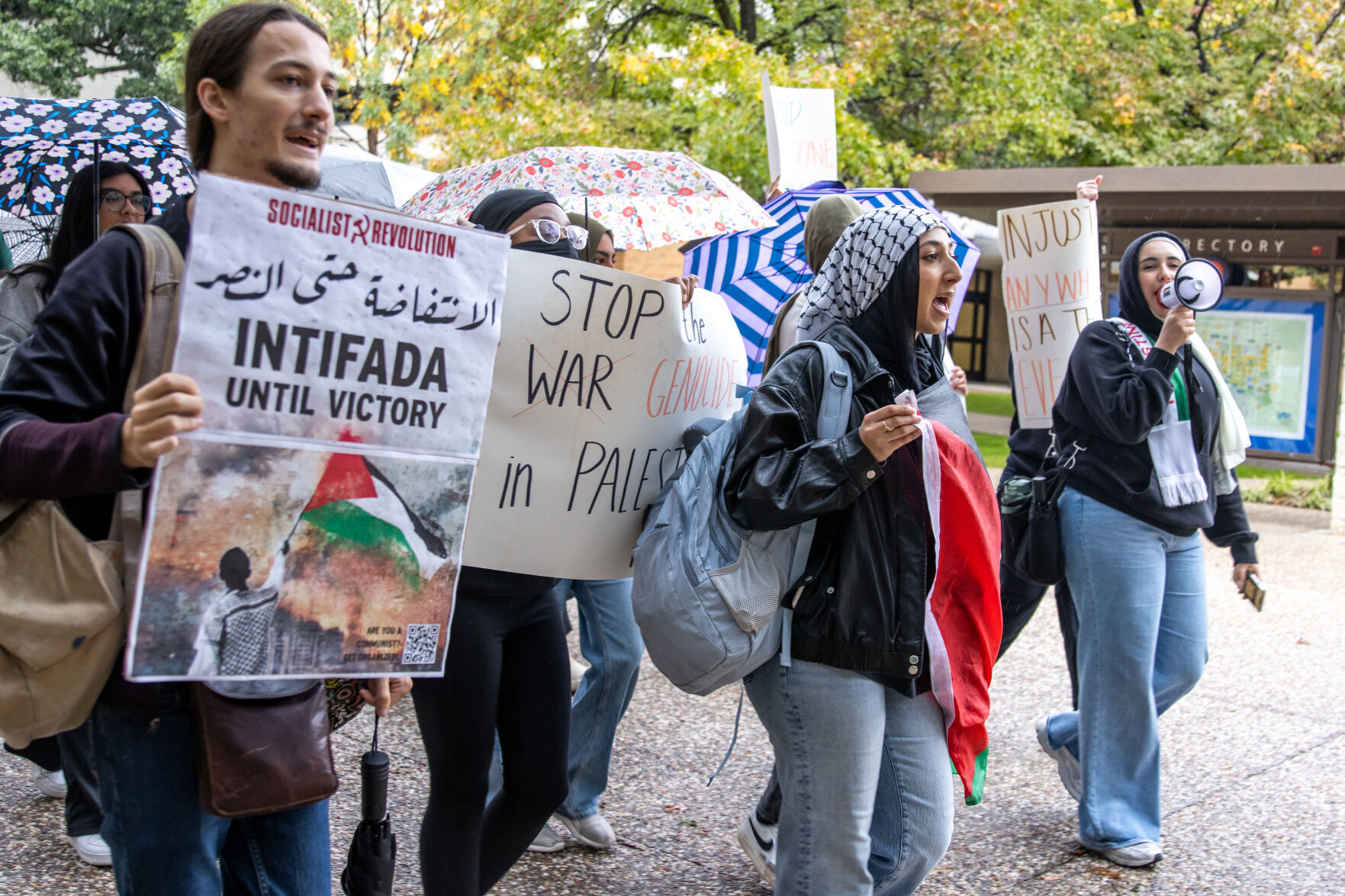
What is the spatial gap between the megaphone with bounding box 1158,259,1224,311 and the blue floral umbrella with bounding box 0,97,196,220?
3.55 metres

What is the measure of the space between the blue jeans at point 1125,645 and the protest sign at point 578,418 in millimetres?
1547

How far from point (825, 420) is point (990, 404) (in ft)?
69.8

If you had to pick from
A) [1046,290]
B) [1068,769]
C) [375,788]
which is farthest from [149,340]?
[1046,290]

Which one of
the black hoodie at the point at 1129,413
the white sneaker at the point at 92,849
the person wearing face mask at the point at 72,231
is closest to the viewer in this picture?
the person wearing face mask at the point at 72,231

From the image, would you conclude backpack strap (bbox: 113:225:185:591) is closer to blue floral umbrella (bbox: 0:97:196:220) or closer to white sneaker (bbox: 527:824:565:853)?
white sneaker (bbox: 527:824:565:853)

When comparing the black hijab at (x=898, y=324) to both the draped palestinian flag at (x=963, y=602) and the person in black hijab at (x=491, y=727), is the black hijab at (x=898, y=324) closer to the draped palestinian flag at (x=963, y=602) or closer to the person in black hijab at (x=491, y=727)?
the draped palestinian flag at (x=963, y=602)

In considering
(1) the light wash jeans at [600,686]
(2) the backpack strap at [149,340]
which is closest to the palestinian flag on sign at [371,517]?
(2) the backpack strap at [149,340]

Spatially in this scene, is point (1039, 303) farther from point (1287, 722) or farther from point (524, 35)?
point (524, 35)

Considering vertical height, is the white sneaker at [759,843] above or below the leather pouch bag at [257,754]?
below

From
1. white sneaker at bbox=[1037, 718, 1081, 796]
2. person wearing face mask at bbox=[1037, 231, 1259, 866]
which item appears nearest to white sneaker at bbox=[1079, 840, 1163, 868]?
person wearing face mask at bbox=[1037, 231, 1259, 866]

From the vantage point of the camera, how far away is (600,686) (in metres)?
3.92

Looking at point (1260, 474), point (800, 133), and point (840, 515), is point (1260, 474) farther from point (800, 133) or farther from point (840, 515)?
point (840, 515)

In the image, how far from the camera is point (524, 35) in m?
15.5

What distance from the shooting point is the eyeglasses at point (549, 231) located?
9.95 feet
